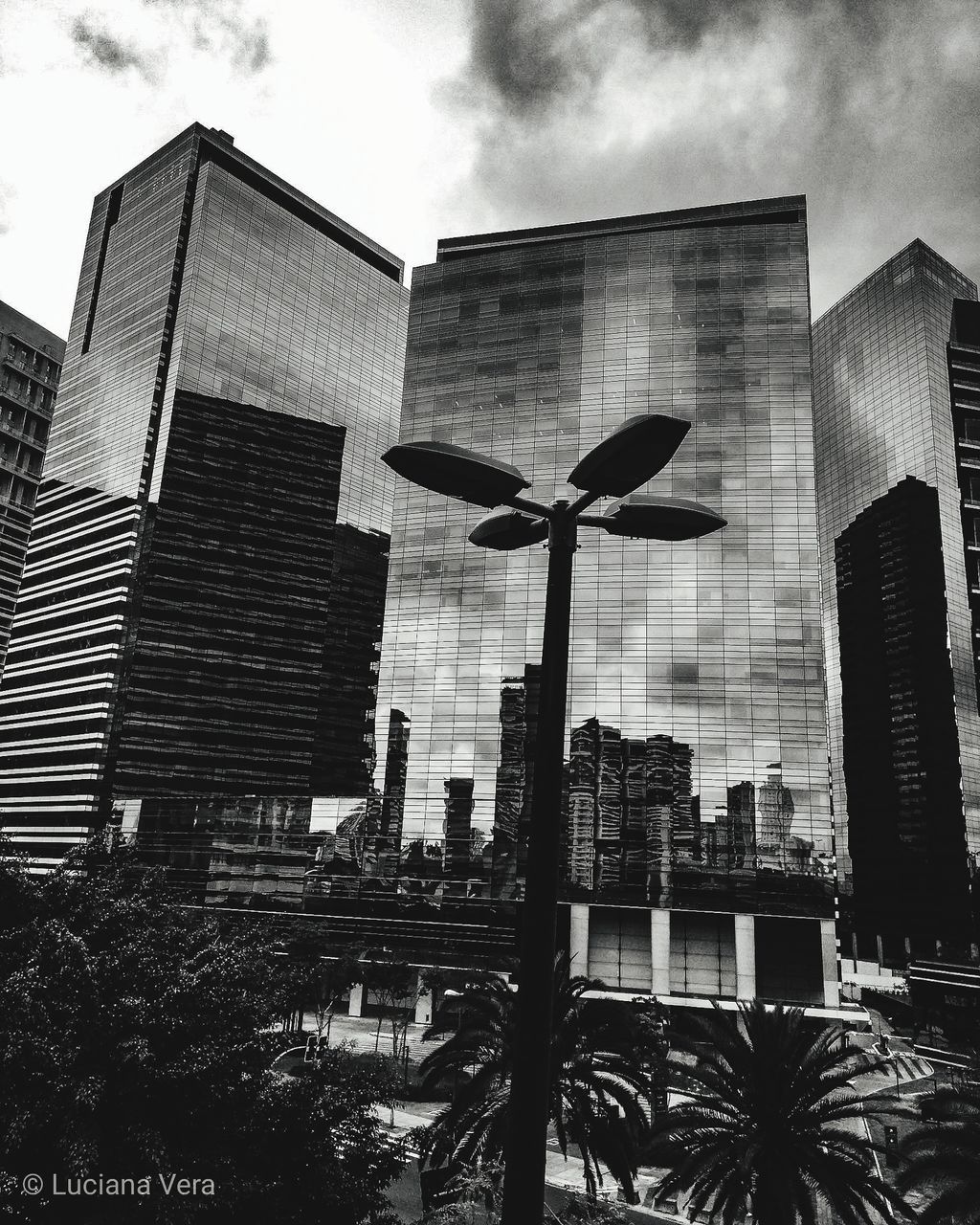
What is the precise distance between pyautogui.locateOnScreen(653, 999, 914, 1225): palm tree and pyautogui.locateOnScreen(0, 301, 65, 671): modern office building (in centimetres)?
15635

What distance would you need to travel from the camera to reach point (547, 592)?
6.01 meters

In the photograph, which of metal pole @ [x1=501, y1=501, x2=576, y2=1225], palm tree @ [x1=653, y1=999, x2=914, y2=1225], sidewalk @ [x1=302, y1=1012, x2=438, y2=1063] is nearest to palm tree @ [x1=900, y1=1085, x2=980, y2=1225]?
palm tree @ [x1=653, y1=999, x2=914, y2=1225]

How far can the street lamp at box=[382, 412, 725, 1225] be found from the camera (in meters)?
5.25

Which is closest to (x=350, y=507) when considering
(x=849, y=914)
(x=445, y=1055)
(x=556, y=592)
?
(x=849, y=914)

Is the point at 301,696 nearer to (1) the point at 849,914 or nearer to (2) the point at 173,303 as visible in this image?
(2) the point at 173,303

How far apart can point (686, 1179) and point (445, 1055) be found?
767 centimetres

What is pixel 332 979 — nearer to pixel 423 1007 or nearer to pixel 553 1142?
pixel 423 1007

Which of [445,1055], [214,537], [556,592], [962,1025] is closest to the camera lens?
[556,592]

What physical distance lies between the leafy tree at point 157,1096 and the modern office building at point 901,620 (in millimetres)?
138397

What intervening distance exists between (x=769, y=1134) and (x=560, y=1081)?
5265mm

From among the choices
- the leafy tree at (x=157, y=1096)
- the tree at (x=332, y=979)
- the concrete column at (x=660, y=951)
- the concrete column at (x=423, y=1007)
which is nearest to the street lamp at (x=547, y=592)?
the leafy tree at (x=157, y=1096)

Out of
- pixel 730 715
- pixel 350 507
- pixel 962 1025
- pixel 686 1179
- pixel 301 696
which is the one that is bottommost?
pixel 962 1025

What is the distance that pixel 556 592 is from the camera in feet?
21.1

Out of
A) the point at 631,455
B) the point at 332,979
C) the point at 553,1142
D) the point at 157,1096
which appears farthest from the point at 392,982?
the point at 631,455
